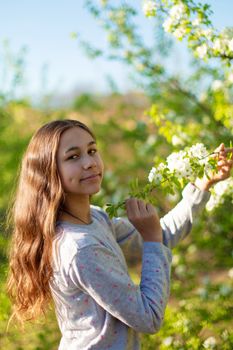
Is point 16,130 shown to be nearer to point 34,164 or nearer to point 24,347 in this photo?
point 24,347

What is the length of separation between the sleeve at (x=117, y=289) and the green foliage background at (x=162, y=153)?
1.83ft

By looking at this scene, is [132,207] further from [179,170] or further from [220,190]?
[220,190]

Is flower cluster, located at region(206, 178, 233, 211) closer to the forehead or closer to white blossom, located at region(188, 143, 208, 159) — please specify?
white blossom, located at region(188, 143, 208, 159)

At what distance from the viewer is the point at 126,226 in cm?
199

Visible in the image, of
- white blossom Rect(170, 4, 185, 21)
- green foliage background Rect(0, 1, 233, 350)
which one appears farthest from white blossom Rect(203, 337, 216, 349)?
white blossom Rect(170, 4, 185, 21)

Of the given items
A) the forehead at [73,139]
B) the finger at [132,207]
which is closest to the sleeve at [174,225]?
the finger at [132,207]

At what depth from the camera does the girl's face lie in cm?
167

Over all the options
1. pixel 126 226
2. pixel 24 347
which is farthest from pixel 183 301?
pixel 126 226

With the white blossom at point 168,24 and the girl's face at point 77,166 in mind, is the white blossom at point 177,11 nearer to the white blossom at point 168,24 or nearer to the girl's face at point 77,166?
the white blossom at point 168,24

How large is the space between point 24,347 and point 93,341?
4.16ft

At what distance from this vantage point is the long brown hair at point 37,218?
167 centimetres

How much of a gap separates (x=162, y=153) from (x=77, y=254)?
369cm

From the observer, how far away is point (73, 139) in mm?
1705

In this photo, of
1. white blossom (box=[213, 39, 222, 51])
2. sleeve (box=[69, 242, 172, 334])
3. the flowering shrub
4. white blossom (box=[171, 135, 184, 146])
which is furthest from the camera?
white blossom (box=[171, 135, 184, 146])
